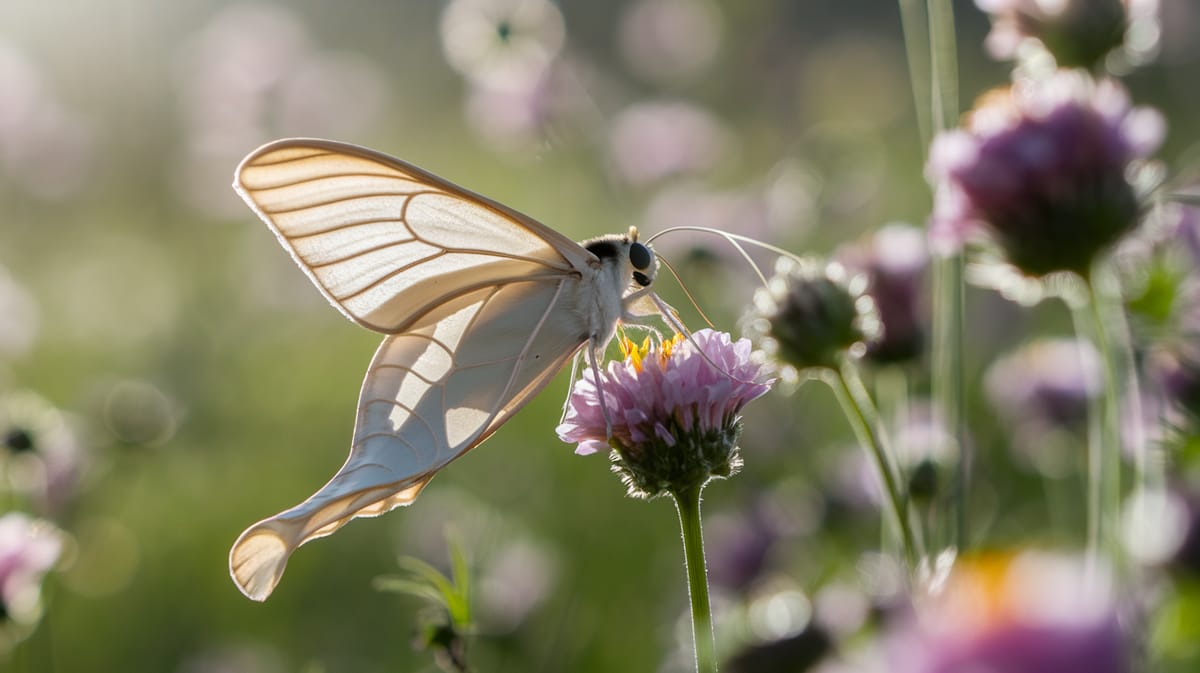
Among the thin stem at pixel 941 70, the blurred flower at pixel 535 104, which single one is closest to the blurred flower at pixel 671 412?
the thin stem at pixel 941 70

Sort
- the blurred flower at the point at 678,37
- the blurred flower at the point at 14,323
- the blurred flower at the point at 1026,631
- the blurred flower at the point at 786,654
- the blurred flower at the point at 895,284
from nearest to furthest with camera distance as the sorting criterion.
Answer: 1. the blurred flower at the point at 1026,631
2. the blurred flower at the point at 786,654
3. the blurred flower at the point at 895,284
4. the blurred flower at the point at 14,323
5. the blurred flower at the point at 678,37

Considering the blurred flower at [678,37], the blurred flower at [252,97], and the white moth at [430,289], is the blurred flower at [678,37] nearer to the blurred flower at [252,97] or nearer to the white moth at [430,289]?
the blurred flower at [252,97]

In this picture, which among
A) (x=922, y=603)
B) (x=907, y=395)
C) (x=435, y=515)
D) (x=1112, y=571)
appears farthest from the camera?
(x=435, y=515)

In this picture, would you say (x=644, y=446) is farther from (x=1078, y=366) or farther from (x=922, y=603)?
(x=1078, y=366)

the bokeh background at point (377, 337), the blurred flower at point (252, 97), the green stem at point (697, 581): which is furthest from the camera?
the blurred flower at point (252, 97)

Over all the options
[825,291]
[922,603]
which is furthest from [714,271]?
[922,603]

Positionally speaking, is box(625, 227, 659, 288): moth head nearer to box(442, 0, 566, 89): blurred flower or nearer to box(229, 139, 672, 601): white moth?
box(229, 139, 672, 601): white moth

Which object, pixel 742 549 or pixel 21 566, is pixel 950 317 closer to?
pixel 742 549
